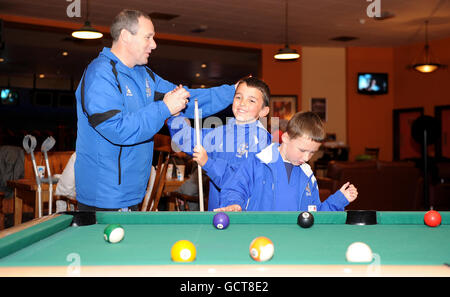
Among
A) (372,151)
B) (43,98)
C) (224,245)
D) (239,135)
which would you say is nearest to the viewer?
(224,245)

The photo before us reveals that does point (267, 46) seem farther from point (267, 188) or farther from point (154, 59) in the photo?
point (267, 188)

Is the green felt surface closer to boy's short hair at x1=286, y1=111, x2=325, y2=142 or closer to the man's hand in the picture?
boy's short hair at x1=286, y1=111, x2=325, y2=142

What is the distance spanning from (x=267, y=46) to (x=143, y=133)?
362 inches

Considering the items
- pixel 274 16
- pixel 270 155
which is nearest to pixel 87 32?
pixel 274 16

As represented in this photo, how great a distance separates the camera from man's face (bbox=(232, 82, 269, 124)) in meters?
2.61

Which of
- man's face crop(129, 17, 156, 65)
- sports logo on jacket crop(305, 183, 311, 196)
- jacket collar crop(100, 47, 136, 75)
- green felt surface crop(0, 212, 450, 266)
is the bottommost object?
green felt surface crop(0, 212, 450, 266)

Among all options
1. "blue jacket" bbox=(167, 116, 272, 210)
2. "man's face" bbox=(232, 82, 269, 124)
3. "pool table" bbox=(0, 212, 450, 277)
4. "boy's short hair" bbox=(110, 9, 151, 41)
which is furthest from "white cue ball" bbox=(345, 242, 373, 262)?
"boy's short hair" bbox=(110, 9, 151, 41)

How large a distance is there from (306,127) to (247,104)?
0.53m

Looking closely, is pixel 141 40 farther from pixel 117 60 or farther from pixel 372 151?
pixel 372 151

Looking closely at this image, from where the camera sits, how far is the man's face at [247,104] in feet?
8.57

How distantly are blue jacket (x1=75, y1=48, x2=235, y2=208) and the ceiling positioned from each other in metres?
5.36

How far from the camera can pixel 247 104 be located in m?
2.62

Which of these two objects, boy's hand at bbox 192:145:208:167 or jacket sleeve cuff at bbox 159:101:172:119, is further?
boy's hand at bbox 192:145:208:167

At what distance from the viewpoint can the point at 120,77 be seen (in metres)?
2.27
